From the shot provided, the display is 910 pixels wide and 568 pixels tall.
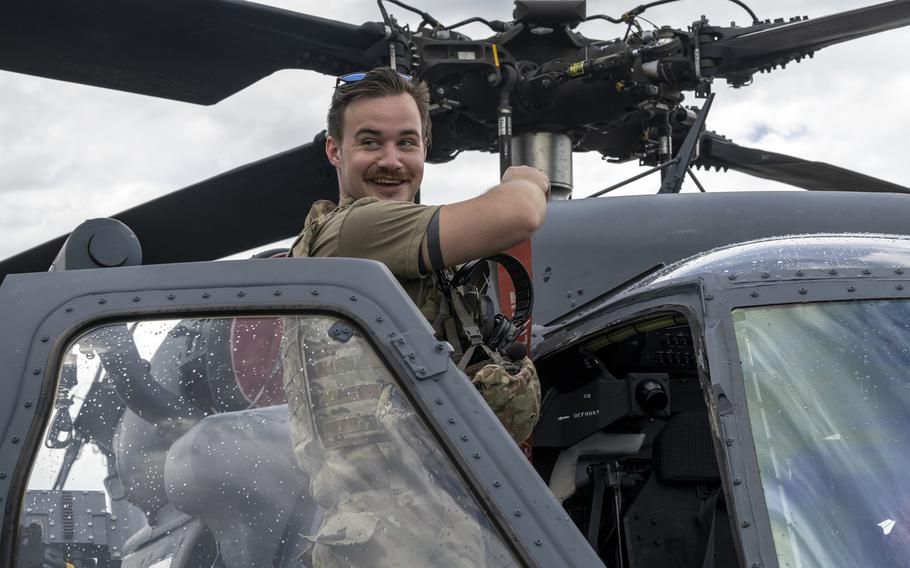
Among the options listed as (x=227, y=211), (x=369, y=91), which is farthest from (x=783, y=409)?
(x=227, y=211)

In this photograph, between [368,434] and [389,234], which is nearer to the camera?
[368,434]

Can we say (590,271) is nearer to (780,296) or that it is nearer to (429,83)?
(429,83)

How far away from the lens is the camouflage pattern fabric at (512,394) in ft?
8.04

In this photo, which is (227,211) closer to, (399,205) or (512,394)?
(399,205)

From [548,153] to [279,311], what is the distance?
3985 millimetres

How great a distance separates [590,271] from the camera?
478 centimetres

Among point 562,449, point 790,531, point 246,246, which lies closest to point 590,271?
point 562,449

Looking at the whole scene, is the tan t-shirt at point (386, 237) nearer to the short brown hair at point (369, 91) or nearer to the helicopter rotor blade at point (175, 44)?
the short brown hair at point (369, 91)

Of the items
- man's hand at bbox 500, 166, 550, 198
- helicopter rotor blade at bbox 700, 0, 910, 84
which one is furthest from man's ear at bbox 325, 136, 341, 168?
helicopter rotor blade at bbox 700, 0, 910, 84

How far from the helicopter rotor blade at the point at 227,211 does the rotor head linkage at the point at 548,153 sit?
0.98m

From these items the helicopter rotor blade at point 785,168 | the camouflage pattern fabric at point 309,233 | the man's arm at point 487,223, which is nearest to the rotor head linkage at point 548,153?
the helicopter rotor blade at point 785,168

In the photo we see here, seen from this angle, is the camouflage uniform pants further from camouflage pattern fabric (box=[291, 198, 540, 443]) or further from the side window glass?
camouflage pattern fabric (box=[291, 198, 540, 443])

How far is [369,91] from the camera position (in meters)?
2.78

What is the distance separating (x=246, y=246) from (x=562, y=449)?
3.00 metres
